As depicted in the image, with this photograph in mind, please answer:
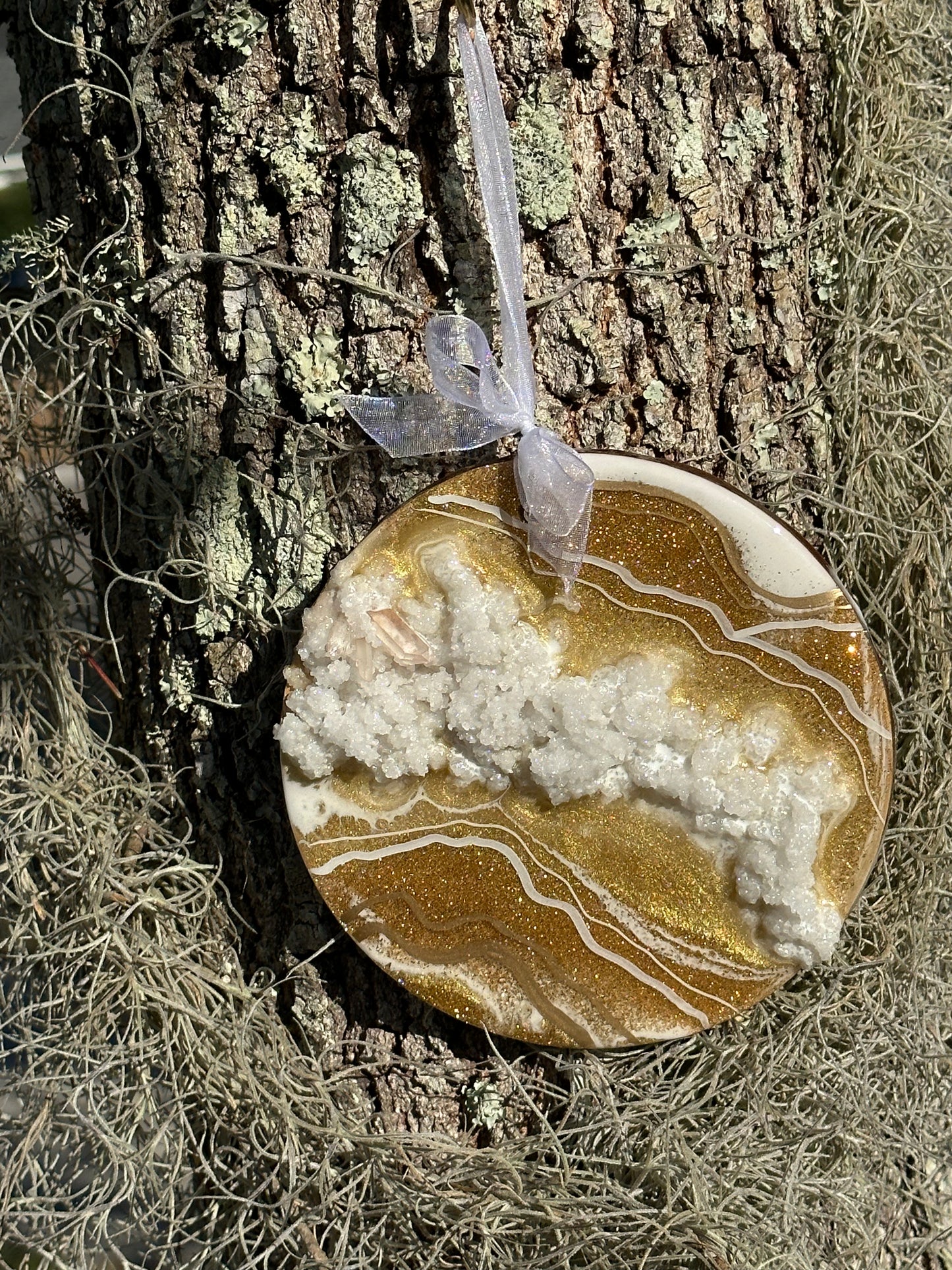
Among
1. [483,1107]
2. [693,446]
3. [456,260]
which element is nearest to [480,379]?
[456,260]

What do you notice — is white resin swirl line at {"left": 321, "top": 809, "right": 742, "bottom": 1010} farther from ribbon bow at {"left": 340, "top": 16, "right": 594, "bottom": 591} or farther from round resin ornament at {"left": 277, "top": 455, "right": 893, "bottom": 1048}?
ribbon bow at {"left": 340, "top": 16, "right": 594, "bottom": 591}

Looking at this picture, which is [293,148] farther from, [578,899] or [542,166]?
[578,899]

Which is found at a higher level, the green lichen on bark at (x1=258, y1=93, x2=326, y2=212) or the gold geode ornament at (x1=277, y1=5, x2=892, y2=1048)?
the green lichen on bark at (x1=258, y1=93, x2=326, y2=212)

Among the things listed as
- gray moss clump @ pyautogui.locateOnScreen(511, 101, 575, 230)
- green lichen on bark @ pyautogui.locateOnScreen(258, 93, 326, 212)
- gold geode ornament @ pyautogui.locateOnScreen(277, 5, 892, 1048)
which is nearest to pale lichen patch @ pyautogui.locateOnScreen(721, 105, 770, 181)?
gray moss clump @ pyautogui.locateOnScreen(511, 101, 575, 230)

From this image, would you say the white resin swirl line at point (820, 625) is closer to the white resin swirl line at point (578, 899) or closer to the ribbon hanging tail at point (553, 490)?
the ribbon hanging tail at point (553, 490)

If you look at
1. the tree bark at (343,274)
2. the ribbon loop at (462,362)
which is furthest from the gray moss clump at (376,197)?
the ribbon loop at (462,362)

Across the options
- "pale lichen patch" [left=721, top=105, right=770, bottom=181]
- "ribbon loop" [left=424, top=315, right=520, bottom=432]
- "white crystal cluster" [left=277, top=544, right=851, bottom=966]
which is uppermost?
"pale lichen patch" [left=721, top=105, right=770, bottom=181]

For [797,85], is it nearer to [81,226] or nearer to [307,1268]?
[81,226]
